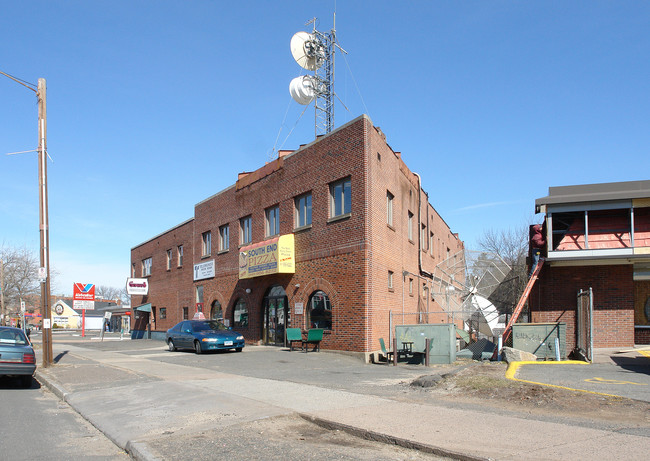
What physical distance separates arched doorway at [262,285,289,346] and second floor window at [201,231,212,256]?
289 inches

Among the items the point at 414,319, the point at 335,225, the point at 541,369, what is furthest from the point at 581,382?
the point at 414,319

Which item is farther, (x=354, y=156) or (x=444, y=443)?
(x=354, y=156)

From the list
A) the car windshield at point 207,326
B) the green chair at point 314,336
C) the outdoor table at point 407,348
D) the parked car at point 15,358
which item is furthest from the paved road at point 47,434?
the car windshield at point 207,326

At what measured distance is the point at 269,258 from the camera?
877 inches

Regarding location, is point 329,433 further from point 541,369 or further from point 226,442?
point 541,369

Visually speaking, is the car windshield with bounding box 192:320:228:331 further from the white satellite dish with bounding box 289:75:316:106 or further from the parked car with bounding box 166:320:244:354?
the white satellite dish with bounding box 289:75:316:106

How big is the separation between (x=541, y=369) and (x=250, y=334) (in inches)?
572

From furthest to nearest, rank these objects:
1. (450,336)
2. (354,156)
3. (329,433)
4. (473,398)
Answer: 1. (354,156)
2. (450,336)
3. (473,398)
4. (329,433)

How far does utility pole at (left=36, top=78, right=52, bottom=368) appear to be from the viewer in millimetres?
17109

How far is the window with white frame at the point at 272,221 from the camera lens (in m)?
23.9

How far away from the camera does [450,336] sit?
16.4m

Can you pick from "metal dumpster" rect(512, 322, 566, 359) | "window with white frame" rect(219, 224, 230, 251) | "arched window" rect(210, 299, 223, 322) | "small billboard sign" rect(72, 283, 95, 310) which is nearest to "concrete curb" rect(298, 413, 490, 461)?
"metal dumpster" rect(512, 322, 566, 359)

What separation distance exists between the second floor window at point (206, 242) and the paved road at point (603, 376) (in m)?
20.2

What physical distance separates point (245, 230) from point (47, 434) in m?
18.7
